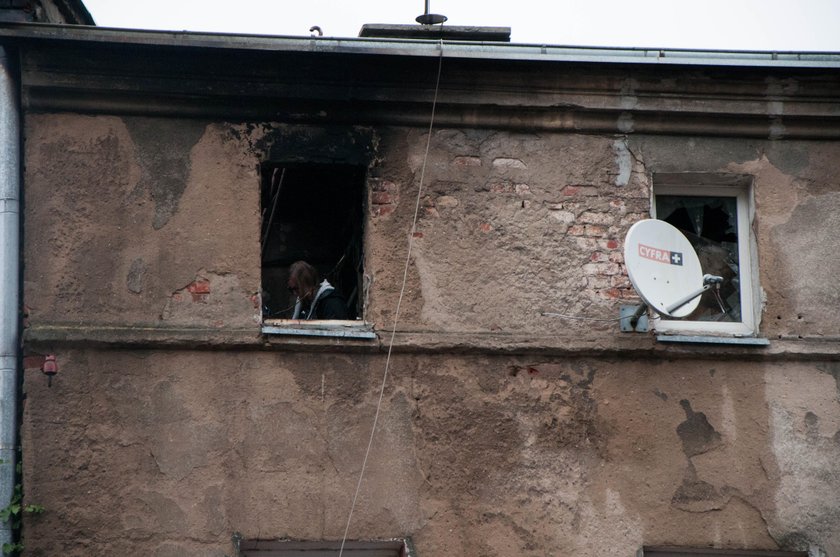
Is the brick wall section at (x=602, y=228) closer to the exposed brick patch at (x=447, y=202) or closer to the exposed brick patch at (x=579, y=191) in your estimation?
the exposed brick patch at (x=579, y=191)

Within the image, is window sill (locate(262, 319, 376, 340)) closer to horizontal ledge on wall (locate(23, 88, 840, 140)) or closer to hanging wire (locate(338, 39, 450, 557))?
hanging wire (locate(338, 39, 450, 557))

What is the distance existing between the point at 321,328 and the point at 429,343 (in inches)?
28.8

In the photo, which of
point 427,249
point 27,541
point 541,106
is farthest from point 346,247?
point 27,541

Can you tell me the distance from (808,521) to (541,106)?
3.32 metres

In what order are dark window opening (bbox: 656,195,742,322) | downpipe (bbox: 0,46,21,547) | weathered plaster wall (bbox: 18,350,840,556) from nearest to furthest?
downpipe (bbox: 0,46,21,547) < weathered plaster wall (bbox: 18,350,840,556) < dark window opening (bbox: 656,195,742,322)

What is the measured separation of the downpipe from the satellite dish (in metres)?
3.89

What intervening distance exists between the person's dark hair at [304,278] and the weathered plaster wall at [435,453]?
3.08 ft

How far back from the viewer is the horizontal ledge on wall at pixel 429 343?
764 centimetres

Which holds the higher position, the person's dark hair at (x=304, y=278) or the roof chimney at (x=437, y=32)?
the roof chimney at (x=437, y=32)

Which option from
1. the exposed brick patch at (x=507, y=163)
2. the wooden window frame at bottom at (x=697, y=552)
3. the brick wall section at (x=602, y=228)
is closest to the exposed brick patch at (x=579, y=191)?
the brick wall section at (x=602, y=228)

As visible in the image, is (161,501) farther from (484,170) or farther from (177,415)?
(484,170)

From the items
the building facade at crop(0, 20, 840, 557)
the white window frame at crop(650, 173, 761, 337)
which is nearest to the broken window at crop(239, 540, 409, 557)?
the building facade at crop(0, 20, 840, 557)

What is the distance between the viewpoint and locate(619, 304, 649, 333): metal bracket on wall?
8031 millimetres

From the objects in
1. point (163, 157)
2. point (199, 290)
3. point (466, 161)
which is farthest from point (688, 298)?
point (163, 157)
